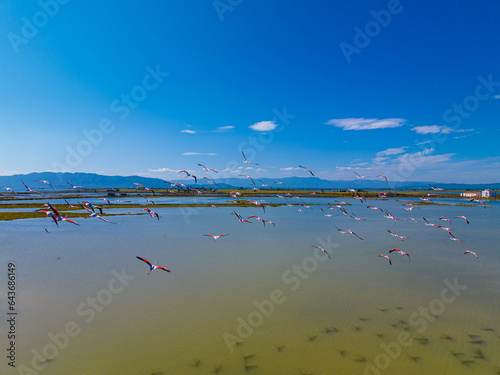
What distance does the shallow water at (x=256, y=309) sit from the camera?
29.9 feet

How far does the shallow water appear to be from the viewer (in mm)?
9102

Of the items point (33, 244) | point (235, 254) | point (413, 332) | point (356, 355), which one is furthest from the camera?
point (33, 244)

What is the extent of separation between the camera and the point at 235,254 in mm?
22266

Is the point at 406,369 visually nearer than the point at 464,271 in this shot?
Yes

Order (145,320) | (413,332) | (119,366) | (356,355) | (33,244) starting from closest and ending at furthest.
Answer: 1. (119,366)
2. (356,355)
3. (413,332)
4. (145,320)
5. (33,244)

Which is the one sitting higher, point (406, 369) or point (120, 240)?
point (120, 240)

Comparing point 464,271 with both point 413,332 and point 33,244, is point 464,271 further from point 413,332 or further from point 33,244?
point 33,244

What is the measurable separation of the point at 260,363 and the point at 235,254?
13372 millimetres

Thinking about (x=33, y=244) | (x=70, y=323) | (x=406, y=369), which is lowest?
(x=406, y=369)

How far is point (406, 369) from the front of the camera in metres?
8.74

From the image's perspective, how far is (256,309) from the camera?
12680 millimetres

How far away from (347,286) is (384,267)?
550 centimetres

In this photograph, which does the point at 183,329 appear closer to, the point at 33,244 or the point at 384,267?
the point at 384,267

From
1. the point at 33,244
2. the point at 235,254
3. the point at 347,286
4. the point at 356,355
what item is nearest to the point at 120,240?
the point at 33,244
